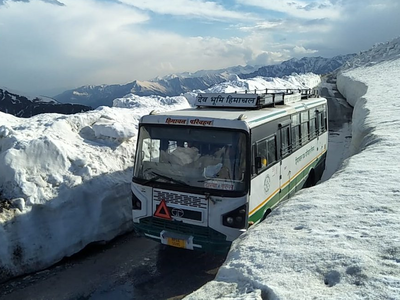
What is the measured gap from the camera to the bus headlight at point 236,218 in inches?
264

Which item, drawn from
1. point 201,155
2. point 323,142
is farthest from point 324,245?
point 323,142

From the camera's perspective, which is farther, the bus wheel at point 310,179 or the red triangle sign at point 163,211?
the bus wheel at point 310,179

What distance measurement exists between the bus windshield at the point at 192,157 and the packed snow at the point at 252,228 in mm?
1322

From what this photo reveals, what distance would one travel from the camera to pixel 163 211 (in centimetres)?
712

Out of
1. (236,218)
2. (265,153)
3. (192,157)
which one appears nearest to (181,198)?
(192,157)

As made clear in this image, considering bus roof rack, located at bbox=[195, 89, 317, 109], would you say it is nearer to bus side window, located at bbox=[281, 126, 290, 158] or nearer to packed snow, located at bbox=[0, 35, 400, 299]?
bus side window, located at bbox=[281, 126, 290, 158]

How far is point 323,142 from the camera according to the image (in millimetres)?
13078

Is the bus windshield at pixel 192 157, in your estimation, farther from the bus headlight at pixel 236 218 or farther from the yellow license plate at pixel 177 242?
the yellow license plate at pixel 177 242

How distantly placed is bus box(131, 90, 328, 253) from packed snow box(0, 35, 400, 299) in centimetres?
114

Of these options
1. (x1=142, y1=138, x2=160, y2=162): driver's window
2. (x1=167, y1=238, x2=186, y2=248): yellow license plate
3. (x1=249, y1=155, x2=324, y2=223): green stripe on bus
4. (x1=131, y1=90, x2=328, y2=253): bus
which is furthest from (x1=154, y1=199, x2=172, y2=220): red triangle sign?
(x1=249, y1=155, x2=324, y2=223): green stripe on bus

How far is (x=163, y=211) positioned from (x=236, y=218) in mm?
1397

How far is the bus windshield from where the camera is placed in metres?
6.72

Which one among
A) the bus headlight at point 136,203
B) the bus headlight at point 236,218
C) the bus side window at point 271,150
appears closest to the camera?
the bus headlight at point 236,218

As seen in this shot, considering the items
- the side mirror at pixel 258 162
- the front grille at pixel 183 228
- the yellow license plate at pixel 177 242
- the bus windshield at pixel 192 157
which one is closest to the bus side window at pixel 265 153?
the side mirror at pixel 258 162
